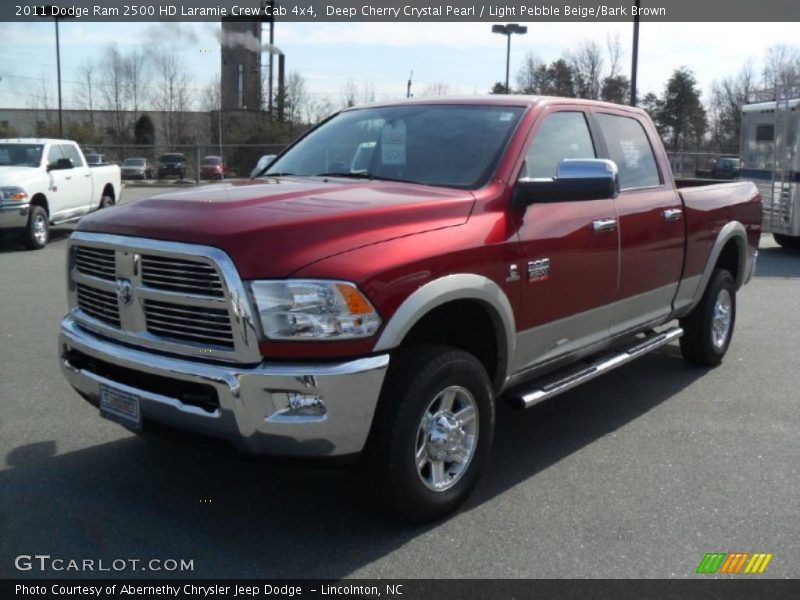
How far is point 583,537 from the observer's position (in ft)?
12.4

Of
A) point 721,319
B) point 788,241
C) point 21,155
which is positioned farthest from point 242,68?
point 721,319

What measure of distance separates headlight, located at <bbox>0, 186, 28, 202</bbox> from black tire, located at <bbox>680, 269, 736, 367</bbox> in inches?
434

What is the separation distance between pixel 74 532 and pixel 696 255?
459 cm

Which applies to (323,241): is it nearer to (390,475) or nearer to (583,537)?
(390,475)

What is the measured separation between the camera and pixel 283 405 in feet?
11.0

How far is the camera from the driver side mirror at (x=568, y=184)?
13.9 feet

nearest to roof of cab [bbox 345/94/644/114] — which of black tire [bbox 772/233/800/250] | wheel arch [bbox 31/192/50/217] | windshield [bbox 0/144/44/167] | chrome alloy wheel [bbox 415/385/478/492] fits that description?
chrome alloy wheel [bbox 415/385/478/492]

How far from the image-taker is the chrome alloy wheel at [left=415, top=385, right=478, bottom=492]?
150 inches

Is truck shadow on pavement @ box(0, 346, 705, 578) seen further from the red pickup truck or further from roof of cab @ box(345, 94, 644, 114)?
roof of cab @ box(345, 94, 644, 114)

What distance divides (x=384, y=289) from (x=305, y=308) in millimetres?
345

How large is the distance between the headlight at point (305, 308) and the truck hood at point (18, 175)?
39.4 feet

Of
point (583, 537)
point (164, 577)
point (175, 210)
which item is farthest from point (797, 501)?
point (175, 210)

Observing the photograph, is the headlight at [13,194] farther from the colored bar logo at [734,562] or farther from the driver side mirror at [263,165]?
the colored bar logo at [734,562]

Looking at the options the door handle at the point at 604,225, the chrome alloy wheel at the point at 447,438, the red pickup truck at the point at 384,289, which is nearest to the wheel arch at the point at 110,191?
the red pickup truck at the point at 384,289
